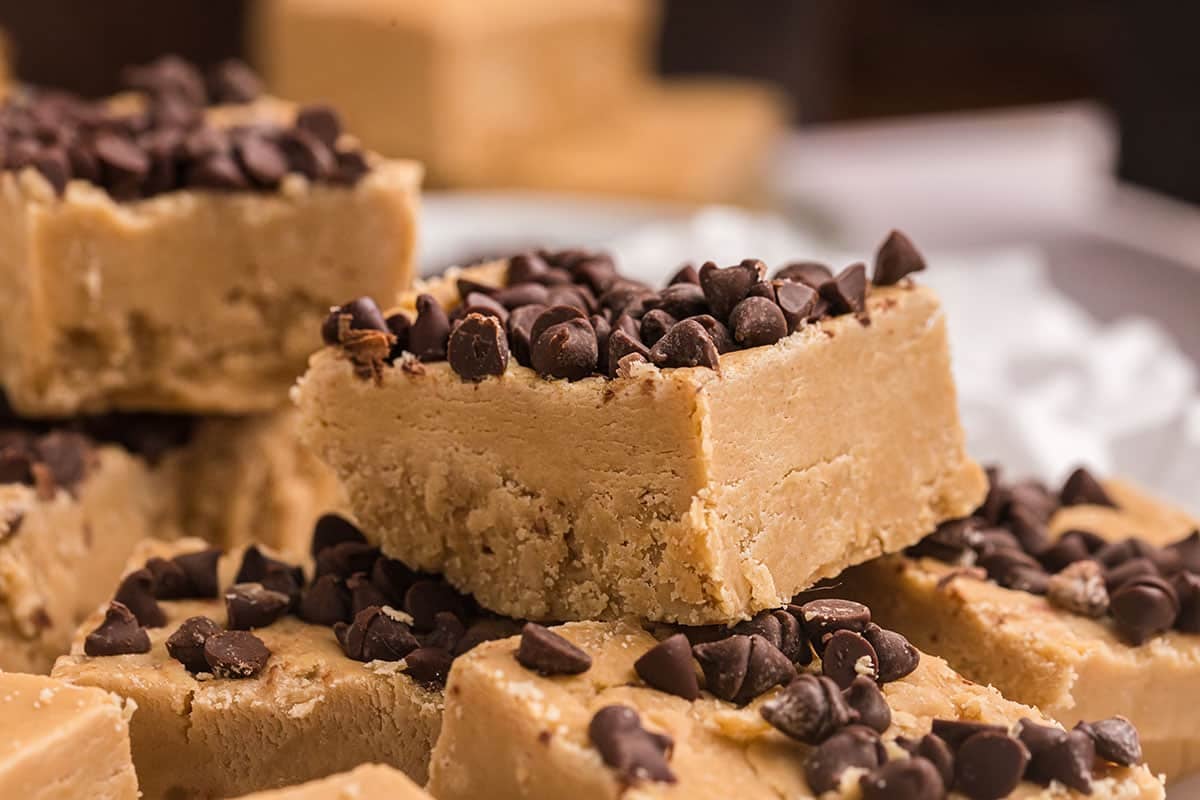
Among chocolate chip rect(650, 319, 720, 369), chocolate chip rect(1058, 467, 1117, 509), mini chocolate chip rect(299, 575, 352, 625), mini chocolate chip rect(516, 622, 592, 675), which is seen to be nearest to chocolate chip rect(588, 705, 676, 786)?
mini chocolate chip rect(516, 622, 592, 675)

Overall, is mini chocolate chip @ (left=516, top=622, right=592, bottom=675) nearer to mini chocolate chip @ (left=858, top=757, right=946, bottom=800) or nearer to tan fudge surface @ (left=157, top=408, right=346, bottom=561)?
mini chocolate chip @ (left=858, top=757, right=946, bottom=800)

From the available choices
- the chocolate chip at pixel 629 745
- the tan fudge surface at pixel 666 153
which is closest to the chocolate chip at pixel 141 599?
the chocolate chip at pixel 629 745

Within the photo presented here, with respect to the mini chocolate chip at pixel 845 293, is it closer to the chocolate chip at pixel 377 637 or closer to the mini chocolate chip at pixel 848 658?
the mini chocolate chip at pixel 848 658

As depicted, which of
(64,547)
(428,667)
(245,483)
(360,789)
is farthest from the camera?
(245,483)

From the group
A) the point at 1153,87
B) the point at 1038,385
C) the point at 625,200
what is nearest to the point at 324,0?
the point at 625,200

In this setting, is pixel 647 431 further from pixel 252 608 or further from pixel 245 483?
Result: pixel 245 483

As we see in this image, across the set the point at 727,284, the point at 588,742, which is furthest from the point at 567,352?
the point at 588,742
